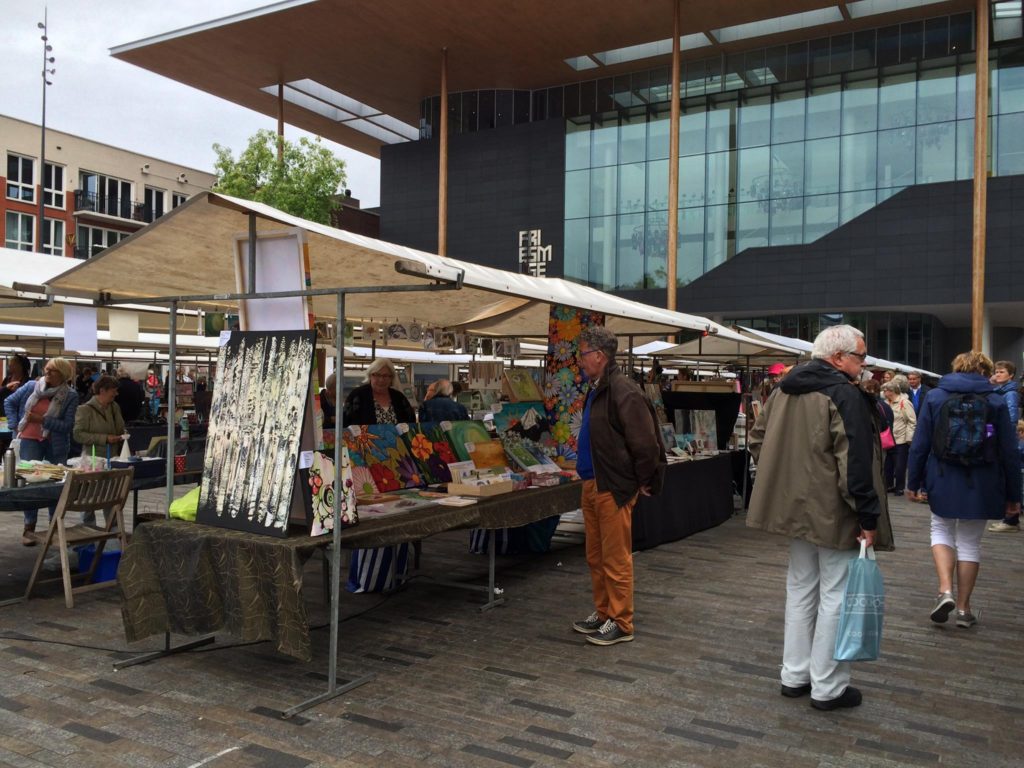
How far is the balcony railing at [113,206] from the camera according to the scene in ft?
124

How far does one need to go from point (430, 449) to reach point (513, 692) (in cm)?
217

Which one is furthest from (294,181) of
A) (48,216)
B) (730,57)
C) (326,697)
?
(326,697)

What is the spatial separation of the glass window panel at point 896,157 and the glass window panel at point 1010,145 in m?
2.21

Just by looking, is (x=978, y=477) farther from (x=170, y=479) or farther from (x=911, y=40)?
(x=911, y=40)

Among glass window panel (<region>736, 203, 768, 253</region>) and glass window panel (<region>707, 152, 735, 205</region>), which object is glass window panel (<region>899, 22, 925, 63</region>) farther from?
glass window panel (<region>736, 203, 768, 253</region>)

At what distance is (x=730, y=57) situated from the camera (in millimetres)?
27609

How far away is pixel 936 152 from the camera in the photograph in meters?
24.3

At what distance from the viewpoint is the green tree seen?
2377 centimetres

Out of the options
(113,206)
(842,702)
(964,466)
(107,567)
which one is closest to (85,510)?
(107,567)

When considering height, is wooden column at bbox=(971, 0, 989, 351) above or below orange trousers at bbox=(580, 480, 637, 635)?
above

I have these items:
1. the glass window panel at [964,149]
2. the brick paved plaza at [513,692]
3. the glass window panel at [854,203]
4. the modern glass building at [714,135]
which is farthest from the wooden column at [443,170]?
the brick paved plaza at [513,692]

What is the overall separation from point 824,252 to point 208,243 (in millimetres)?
24264

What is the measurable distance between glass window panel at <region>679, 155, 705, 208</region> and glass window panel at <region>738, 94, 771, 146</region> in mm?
1457

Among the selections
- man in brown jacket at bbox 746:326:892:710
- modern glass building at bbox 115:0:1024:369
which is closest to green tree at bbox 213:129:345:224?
modern glass building at bbox 115:0:1024:369
